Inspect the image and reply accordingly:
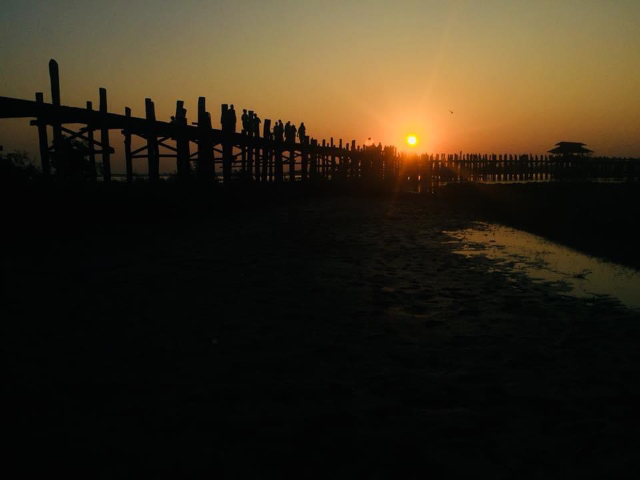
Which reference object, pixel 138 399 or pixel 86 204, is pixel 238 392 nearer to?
pixel 138 399

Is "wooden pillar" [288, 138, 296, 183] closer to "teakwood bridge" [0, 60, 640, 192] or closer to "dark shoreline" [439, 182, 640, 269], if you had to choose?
"teakwood bridge" [0, 60, 640, 192]

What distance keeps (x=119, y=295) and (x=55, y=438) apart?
3476mm

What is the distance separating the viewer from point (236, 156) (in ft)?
83.0

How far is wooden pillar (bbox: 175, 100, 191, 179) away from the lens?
1873 centimetres

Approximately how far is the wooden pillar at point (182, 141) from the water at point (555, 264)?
10.6 metres

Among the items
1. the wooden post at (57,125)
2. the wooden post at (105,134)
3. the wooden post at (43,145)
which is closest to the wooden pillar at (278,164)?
the wooden post at (105,134)

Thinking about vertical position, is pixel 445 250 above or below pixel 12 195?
below

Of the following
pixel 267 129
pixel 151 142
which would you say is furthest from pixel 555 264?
pixel 267 129

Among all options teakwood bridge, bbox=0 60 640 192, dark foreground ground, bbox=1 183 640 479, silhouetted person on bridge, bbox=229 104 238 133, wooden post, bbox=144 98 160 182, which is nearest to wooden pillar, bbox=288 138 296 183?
teakwood bridge, bbox=0 60 640 192

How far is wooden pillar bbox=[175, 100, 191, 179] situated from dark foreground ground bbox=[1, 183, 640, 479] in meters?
11.2

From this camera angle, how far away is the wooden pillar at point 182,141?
18.7 m

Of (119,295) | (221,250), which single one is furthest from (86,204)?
(119,295)

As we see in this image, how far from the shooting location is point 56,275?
7145 mm

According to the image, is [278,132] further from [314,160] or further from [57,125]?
[57,125]
